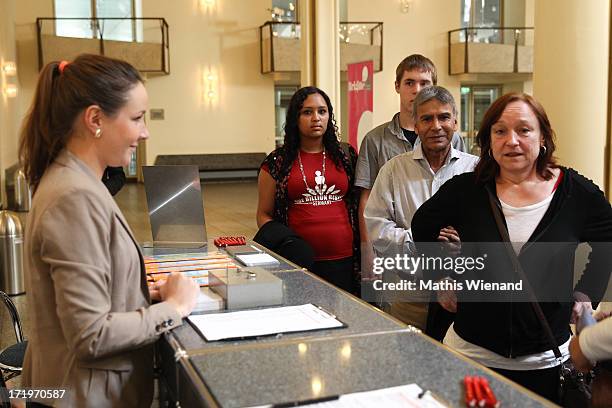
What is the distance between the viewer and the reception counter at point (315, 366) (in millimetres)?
1448

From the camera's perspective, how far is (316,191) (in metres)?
3.60

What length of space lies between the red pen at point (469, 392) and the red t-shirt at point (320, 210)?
209cm

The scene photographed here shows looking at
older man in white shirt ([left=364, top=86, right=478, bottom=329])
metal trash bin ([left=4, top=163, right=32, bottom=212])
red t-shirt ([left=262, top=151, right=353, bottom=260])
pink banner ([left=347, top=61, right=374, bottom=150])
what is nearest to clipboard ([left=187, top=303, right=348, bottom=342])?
older man in white shirt ([left=364, top=86, right=478, bottom=329])

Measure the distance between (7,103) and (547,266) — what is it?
1318 centimetres

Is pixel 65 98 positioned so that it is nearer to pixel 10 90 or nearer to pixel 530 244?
pixel 530 244

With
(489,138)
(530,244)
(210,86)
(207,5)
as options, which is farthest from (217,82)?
(530,244)

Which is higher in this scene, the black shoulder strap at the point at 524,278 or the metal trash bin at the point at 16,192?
the black shoulder strap at the point at 524,278

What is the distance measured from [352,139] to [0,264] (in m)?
3.95

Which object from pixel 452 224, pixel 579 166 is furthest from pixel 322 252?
pixel 579 166

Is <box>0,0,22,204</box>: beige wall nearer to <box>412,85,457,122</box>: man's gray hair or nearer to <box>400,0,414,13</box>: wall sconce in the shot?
<box>412,85,457,122</box>: man's gray hair

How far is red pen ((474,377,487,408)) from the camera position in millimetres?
1371

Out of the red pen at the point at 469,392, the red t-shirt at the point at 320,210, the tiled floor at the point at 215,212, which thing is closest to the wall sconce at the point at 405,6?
the tiled floor at the point at 215,212

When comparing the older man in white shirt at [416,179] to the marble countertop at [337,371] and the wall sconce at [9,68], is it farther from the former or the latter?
the wall sconce at [9,68]

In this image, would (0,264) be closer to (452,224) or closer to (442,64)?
(452,224)
